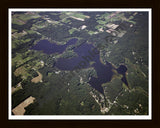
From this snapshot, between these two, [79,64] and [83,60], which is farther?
[83,60]

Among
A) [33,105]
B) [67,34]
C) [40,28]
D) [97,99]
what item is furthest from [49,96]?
[40,28]

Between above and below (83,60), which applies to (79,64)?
below

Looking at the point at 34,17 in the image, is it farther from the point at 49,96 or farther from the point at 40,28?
the point at 49,96

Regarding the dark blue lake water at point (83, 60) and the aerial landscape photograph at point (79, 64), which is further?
the dark blue lake water at point (83, 60)

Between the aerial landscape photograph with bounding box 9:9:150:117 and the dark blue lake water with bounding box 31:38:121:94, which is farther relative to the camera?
the dark blue lake water with bounding box 31:38:121:94

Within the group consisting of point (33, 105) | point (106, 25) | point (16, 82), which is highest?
point (106, 25)
